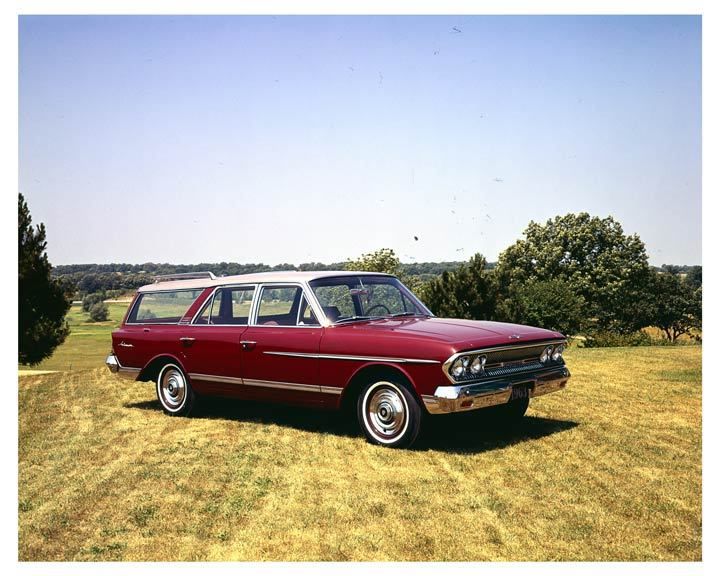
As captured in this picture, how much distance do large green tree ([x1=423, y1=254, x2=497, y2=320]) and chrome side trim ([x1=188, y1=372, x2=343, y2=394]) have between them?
72.6 feet

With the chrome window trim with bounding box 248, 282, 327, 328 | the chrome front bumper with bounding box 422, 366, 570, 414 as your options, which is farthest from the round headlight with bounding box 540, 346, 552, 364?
the chrome window trim with bounding box 248, 282, 327, 328

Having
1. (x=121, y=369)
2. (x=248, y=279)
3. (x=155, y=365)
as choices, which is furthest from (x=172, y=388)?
(x=248, y=279)

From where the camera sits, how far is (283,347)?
9.30m

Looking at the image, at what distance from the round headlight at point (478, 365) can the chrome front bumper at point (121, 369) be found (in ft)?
17.5

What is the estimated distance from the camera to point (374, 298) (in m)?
9.62

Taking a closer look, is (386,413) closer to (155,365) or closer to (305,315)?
(305,315)

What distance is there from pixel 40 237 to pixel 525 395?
33.0 metres

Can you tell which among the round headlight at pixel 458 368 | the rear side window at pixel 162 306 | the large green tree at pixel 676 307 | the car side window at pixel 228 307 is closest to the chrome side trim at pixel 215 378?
the car side window at pixel 228 307

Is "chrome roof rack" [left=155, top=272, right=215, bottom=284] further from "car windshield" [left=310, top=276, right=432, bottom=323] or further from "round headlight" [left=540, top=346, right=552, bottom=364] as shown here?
"round headlight" [left=540, top=346, right=552, bottom=364]

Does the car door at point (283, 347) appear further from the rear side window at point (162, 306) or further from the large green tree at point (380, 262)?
the large green tree at point (380, 262)

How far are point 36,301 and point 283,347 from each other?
30.8m
